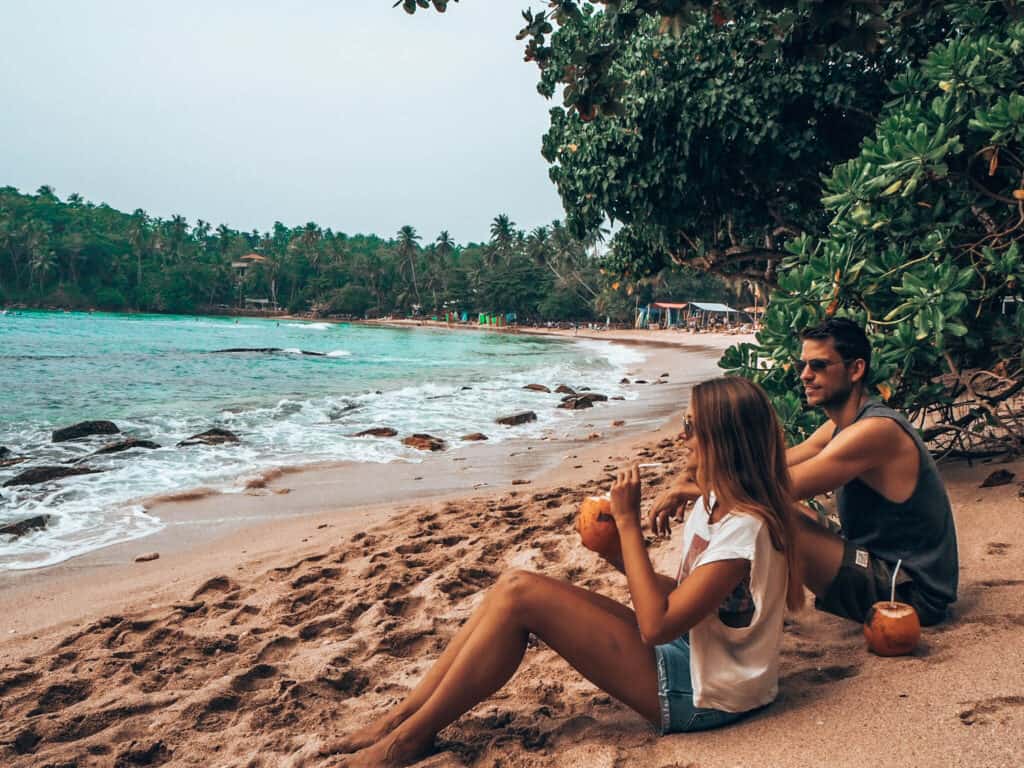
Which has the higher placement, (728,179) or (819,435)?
(728,179)

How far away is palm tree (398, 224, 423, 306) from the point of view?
80.5 meters

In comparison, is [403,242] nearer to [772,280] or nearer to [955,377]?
[772,280]

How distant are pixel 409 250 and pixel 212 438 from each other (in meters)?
75.1

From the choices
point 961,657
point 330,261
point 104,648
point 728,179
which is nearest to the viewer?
point 961,657

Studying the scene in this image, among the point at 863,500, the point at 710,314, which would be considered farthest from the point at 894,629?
the point at 710,314

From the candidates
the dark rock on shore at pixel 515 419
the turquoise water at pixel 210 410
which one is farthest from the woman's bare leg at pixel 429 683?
the dark rock on shore at pixel 515 419

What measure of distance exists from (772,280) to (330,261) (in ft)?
282

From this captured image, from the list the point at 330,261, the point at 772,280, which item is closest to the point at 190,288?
the point at 330,261

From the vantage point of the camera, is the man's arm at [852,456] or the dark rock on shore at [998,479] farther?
the dark rock on shore at [998,479]

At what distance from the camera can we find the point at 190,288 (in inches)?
3290

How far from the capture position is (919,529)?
8.33 ft

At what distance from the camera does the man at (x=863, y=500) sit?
8.20 ft

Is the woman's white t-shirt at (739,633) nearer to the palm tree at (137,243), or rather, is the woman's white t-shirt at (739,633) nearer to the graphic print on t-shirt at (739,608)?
the graphic print on t-shirt at (739,608)

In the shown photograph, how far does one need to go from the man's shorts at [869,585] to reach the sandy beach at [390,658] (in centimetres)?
12
